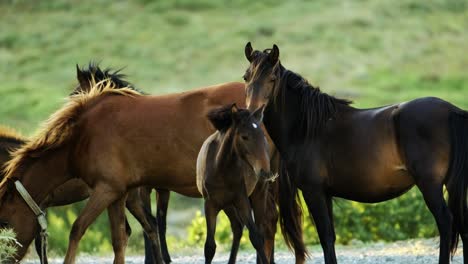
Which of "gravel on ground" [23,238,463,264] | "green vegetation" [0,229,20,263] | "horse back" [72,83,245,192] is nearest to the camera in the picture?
"green vegetation" [0,229,20,263]

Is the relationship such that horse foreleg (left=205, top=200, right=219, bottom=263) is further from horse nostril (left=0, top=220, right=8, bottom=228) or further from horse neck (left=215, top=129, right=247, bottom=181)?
horse nostril (left=0, top=220, right=8, bottom=228)

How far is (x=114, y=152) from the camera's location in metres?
10.0

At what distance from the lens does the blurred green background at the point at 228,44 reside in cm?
4153

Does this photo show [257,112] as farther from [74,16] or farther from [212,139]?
[74,16]

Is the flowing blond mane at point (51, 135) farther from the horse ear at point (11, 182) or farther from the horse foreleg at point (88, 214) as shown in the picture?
the horse foreleg at point (88, 214)

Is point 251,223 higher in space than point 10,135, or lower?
lower

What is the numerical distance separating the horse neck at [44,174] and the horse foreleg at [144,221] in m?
1.22

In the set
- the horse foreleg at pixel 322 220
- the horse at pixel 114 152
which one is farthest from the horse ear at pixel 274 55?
the horse at pixel 114 152

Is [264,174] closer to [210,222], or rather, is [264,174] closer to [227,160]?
[227,160]

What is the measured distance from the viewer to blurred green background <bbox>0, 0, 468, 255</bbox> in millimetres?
41531

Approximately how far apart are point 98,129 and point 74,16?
44.3 m

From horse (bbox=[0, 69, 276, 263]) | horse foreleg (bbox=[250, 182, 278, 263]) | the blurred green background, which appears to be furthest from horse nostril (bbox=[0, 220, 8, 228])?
the blurred green background

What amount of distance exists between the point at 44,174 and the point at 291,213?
2487 mm

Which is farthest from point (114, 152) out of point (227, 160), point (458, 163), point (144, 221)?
point (458, 163)
